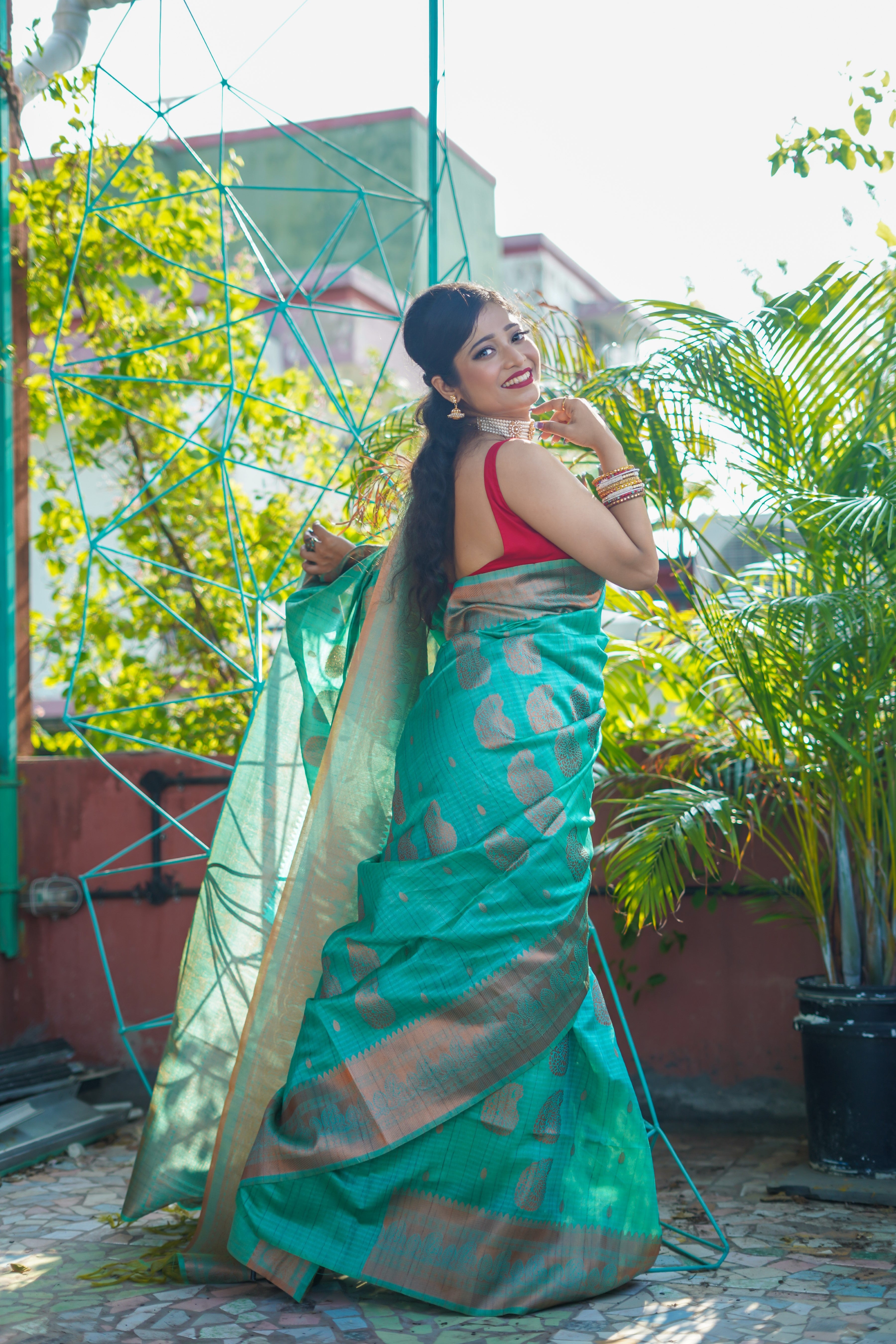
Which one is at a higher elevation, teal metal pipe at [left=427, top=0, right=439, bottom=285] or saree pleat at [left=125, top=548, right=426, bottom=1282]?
teal metal pipe at [left=427, top=0, right=439, bottom=285]

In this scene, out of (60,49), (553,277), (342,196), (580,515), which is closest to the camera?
(580,515)

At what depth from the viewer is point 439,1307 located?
80.2 inches

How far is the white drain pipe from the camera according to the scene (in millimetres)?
4047

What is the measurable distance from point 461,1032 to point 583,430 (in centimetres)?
108

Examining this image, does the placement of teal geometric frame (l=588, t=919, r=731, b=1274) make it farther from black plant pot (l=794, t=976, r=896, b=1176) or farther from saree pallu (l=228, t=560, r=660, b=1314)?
black plant pot (l=794, t=976, r=896, b=1176)

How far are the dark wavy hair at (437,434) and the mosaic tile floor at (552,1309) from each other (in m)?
1.23

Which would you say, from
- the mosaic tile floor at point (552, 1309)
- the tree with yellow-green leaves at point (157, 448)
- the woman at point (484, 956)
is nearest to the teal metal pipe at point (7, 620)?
the tree with yellow-green leaves at point (157, 448)

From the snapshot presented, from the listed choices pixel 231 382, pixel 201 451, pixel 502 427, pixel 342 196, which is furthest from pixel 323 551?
pixel 342 196

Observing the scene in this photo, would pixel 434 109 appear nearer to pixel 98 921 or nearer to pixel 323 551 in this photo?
pixel 323 551

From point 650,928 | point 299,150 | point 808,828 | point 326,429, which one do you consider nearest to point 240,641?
point 326,429

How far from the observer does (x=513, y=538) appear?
224 cm

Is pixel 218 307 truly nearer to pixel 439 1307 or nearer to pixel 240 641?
pixel 240 641

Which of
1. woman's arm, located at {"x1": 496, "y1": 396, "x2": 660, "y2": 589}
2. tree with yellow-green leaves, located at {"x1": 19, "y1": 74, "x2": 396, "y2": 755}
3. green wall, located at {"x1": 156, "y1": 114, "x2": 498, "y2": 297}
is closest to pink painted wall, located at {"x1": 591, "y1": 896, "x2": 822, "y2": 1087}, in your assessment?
woman's arm, located at {"x1": 496, "y1": 396, "x2": 660, "y2": 589}

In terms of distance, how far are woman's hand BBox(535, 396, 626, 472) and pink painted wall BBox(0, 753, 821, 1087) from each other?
1455 millimetres
